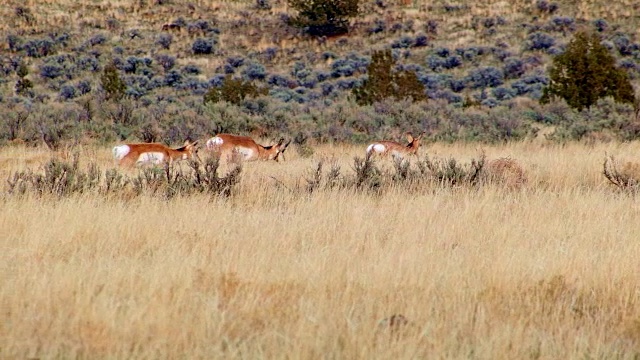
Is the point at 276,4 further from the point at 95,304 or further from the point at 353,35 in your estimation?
the point at 95,304

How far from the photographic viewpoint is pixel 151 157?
38.1 ft

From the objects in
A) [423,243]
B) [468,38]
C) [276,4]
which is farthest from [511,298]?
[276,4]

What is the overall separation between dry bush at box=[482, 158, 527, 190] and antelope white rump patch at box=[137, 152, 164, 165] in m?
4.90

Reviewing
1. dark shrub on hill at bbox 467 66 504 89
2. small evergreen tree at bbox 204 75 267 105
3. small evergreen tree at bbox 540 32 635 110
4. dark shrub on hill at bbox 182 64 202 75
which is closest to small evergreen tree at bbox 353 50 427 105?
small evergreen tree at bbox 204 75 267 105

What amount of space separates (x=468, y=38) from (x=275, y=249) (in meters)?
40.2

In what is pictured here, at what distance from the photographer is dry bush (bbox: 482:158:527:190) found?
923cm

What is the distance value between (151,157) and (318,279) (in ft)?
25.1

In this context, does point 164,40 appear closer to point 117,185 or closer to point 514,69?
point 514,69

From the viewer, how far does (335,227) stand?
608cm

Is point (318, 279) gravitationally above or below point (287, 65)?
above

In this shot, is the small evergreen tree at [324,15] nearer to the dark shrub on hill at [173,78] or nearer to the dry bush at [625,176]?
the dark shrub on hill at [173,78]

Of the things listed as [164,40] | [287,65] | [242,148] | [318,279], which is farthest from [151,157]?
[164,40]

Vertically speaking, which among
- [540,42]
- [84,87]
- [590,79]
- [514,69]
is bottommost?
[84,87]

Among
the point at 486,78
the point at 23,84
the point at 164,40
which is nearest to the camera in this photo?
the point at 23,84
